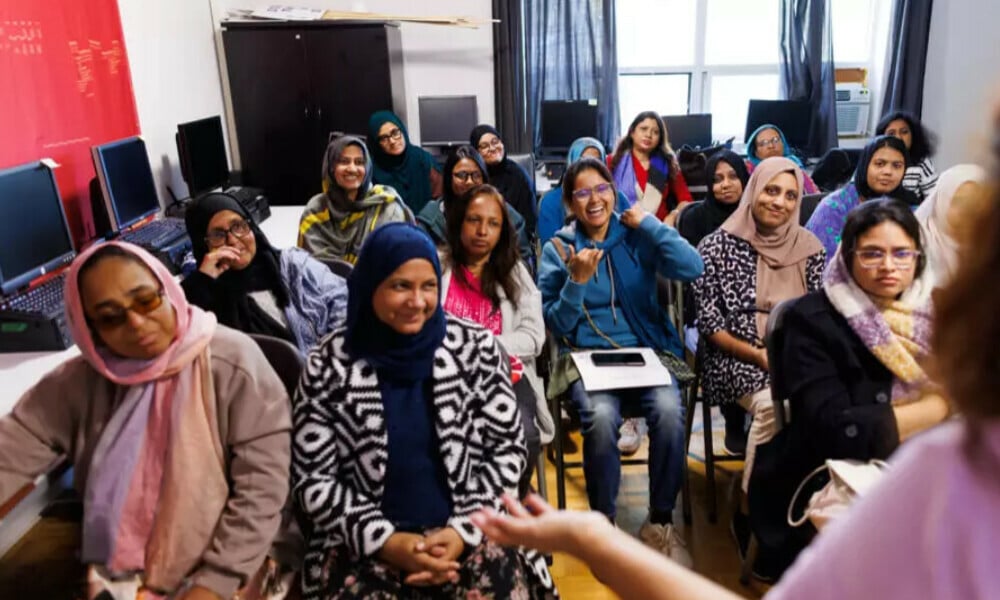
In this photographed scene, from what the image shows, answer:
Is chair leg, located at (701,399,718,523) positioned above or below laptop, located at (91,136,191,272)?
below

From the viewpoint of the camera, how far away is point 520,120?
569cm

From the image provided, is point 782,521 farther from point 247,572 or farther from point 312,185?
point 312,185

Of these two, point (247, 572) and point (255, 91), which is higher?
point (255, 91)

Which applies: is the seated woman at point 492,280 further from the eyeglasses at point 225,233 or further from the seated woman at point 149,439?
the seated woman at point 149,439

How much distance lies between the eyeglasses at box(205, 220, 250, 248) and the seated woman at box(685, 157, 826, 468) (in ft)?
5.23

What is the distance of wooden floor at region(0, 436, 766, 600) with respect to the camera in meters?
2.23

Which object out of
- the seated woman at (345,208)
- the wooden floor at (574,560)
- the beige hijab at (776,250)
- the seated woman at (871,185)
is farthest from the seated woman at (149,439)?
the seated woman at (871,185)

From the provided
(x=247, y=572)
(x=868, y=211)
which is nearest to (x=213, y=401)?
(x=247, y=572)

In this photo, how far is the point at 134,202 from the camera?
3.29 meters

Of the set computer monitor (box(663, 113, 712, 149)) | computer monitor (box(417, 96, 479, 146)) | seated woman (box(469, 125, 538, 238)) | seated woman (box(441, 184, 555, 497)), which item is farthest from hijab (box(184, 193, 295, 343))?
computer monitor (box(663, 113, 712, 149))

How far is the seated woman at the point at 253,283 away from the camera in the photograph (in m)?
2.18

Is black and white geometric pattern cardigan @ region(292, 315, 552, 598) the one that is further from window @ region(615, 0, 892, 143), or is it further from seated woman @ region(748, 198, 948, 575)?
window @ region(615, 0, 892, 143)

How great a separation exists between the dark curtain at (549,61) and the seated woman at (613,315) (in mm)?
3071

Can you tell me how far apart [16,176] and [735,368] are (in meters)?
2.58
